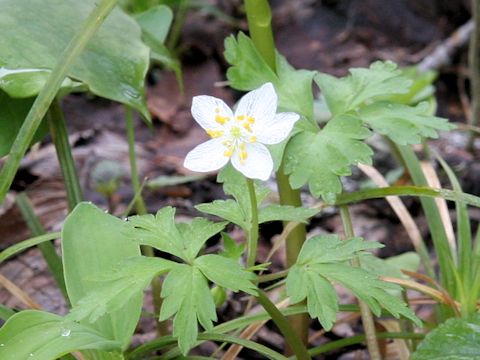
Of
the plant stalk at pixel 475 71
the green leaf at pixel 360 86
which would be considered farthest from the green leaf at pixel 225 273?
the plant stalk at pixel 475 71

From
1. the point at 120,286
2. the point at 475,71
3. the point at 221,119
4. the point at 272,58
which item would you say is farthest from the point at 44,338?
the point at 475,71

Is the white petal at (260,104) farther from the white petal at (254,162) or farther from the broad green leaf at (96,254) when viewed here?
the broad green leaf at (96,254)

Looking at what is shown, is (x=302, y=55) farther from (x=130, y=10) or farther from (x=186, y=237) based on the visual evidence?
(x=186, y=237)

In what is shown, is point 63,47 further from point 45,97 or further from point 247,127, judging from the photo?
point 247,127

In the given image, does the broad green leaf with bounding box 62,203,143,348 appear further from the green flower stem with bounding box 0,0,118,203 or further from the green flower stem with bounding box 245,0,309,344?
the green flower stem with bounding box 245,0,309,344

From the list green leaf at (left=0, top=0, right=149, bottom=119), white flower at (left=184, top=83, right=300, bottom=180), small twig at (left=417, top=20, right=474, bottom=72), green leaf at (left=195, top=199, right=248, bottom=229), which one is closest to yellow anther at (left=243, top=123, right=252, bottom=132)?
white flower at (left=184, top=83, right=300, bottom=180)
